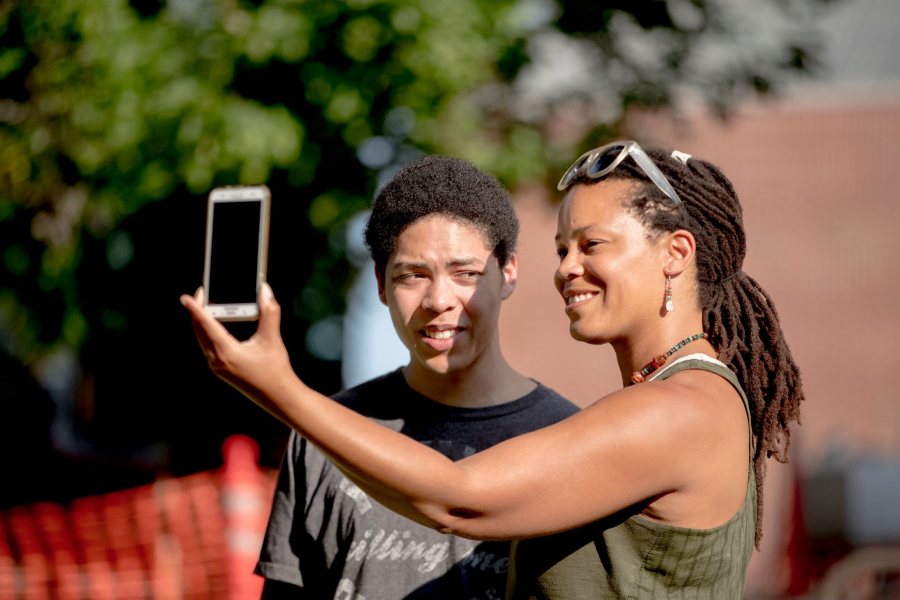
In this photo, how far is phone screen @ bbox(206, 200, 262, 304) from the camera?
1.95 m

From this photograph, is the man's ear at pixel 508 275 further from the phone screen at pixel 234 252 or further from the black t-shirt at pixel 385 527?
the phone screen at pixel 234 252

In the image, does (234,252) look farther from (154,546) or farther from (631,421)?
(154,546)

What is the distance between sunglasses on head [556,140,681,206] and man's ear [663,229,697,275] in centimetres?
7

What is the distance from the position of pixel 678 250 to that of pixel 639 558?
2.02 feet

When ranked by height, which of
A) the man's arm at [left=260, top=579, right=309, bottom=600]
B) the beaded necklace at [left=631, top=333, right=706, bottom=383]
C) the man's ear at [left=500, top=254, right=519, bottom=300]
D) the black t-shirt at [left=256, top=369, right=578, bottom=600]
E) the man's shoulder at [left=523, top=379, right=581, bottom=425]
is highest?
the man's ear at [left=500, top=254, right=519, bottom=300]

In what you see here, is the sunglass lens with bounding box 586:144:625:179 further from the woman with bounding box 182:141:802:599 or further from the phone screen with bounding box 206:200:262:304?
the phone screen with bounding box 206:200:262:304

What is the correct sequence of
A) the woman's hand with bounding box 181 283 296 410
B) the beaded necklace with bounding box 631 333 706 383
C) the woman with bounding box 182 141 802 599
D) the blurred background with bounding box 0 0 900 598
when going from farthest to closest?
the blurred background with bounding box 0 0 900 598
the beaded necklace with bounding box 631 333 706 383
the woman with bounding box 182 141 802 599
the woman's hand with bounding box 181 283 296 410

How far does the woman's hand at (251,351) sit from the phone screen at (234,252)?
0.09 meters

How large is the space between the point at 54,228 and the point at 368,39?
10.2 feet

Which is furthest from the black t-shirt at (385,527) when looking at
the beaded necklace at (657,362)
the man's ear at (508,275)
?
the beaded necklace at (657,362)

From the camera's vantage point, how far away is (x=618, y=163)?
7.73 feet

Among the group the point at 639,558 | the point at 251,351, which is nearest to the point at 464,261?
the point at 639,558

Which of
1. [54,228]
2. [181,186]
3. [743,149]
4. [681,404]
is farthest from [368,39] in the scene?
[743,149]

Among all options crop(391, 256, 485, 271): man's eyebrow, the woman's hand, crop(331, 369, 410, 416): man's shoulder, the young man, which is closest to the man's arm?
the young man
